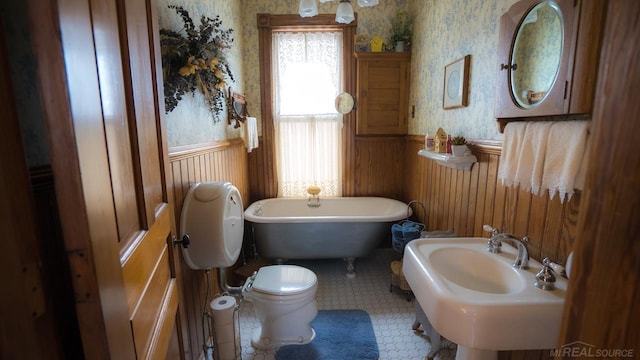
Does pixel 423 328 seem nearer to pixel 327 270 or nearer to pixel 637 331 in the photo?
pixel 327 270

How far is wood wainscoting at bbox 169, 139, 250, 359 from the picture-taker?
4.88 feet

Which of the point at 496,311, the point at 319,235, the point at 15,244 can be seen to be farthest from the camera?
the point at 319,235

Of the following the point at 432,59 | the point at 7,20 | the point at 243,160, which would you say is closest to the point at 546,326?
the point at 7,20

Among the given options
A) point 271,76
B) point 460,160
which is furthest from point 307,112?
point 460,160

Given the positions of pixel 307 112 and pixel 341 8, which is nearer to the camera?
pixel 341 8

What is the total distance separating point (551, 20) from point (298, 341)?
6.77ft

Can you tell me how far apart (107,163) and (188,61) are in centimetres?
114

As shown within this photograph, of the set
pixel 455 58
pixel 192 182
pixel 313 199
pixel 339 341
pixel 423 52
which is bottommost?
pixel 339 341

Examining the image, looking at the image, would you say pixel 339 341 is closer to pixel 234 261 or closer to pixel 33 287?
pixel 234 261

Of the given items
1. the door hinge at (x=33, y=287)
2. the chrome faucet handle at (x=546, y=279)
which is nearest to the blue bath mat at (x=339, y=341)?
the chrome faucet handle at (x=546, y=279)

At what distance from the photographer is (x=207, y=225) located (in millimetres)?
1483

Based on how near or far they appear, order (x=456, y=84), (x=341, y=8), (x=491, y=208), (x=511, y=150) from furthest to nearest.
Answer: (x=341, y=8)
(x=456, y=84)
(x=491, y=208)
(x=511, y=150)

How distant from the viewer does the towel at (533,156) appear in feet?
3.67

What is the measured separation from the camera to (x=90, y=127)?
0.51m
